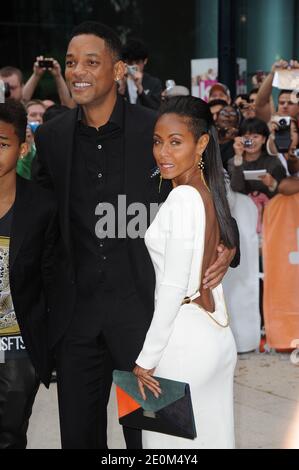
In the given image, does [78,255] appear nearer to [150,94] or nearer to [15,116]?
[15,116]

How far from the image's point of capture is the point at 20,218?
361 centimetres

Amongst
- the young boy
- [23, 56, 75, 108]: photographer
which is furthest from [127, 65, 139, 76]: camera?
the young boy

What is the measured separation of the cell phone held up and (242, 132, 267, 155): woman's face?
22 centimetres

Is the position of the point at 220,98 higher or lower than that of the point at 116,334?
higher

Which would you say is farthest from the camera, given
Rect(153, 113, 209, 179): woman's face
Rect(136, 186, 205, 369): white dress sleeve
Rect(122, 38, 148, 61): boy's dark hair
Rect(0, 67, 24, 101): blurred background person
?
Rect(122, 38, 148, 61): boy's dark hair

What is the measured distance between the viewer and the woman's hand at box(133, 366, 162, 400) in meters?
3.10

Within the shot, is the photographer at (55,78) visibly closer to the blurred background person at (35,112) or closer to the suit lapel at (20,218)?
the blurred background person at (35,112)

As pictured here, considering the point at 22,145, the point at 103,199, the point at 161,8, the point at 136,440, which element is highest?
the point at 161,8

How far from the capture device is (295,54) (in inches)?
430

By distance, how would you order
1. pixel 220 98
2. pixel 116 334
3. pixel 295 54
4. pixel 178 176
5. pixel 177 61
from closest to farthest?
pixel 178 176 < pixel 116 334 < pixel 220 98 < pixel 295 54 < pixel 177 61

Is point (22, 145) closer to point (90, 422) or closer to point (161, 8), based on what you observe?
point (90, 422)

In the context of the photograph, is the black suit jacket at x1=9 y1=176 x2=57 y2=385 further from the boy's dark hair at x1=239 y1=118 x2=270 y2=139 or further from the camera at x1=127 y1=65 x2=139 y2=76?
the camera at x1=127 y1=65 x2=139 y2=76
